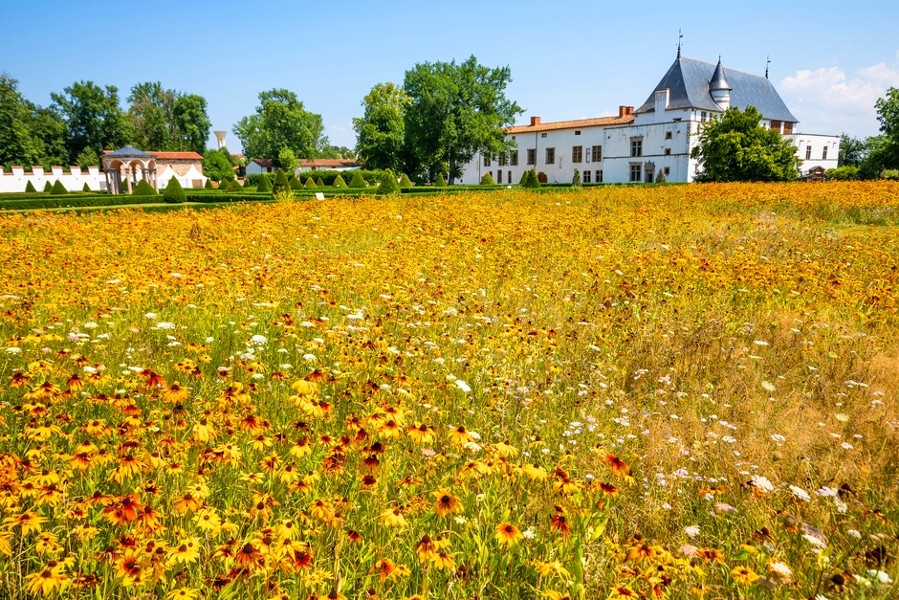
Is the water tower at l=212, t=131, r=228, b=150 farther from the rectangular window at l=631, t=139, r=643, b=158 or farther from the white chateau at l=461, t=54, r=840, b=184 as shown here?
the rectangular window at l=631, t=139, r=643, b=158

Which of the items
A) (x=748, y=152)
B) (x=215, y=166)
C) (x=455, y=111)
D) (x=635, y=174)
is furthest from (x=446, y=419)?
(x=215, y=166)

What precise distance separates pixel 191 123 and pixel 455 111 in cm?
4749

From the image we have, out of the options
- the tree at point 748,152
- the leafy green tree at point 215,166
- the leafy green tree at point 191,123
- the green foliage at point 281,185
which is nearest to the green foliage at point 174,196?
the green foliage at point 281,185

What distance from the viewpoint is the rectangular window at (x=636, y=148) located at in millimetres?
51469

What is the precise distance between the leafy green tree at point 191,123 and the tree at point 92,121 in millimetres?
8972

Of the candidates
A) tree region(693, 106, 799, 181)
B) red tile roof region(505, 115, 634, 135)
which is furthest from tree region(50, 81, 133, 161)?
tree region(693, 106, 799, 181)

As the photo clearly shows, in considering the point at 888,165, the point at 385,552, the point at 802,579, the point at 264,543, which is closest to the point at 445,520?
the point at 385,552

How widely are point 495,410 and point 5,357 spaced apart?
345 centimetres

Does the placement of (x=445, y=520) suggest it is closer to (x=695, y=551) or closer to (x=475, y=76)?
(x=695, y=551)

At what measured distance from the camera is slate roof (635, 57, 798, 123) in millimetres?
50781

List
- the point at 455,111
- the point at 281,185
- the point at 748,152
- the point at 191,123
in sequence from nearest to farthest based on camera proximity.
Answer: the point at 281,185
the point at 748,152
the point at 455,111
the point at 191,123

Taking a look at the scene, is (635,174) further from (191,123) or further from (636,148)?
(191,123)

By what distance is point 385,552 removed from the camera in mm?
2264

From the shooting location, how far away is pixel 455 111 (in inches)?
1703
